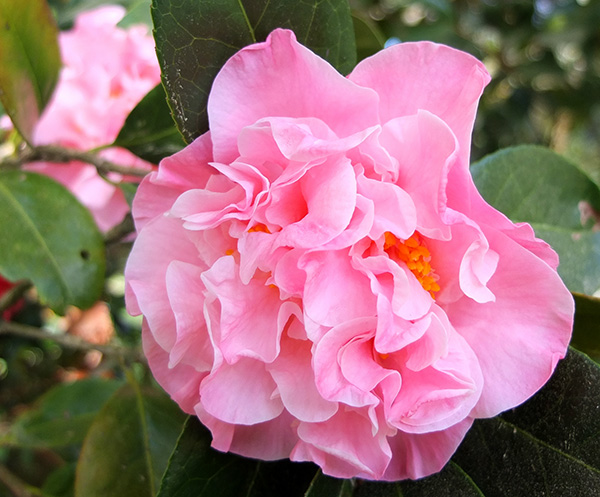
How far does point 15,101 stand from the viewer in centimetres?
69

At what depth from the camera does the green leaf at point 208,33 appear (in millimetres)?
497

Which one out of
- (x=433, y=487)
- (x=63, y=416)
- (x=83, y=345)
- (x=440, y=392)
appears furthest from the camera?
(x=63, y=416)

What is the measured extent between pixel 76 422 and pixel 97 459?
1.30 ft

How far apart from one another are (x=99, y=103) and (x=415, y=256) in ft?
2.14

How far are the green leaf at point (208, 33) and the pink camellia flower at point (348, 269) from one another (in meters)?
0.04

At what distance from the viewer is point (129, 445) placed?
735 mm

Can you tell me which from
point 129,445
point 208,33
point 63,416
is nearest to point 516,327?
point 208,33

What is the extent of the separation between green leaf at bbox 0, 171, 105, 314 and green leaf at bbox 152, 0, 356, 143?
0.31 m

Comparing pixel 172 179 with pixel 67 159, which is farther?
pixel 67 159

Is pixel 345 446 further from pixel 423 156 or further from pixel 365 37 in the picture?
pixel 365 37

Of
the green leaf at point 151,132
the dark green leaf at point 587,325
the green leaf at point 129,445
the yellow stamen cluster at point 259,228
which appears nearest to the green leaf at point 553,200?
the dark green leaf at point 587,325

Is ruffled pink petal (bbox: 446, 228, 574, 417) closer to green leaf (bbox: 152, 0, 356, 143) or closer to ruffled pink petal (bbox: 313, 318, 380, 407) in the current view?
ruffled pink petal (bbox: 313, 318, 380, 407)

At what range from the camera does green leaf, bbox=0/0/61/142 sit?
2.18ft

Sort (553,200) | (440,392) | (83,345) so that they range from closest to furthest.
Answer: (440,392)
(553,200)
(83,345)
